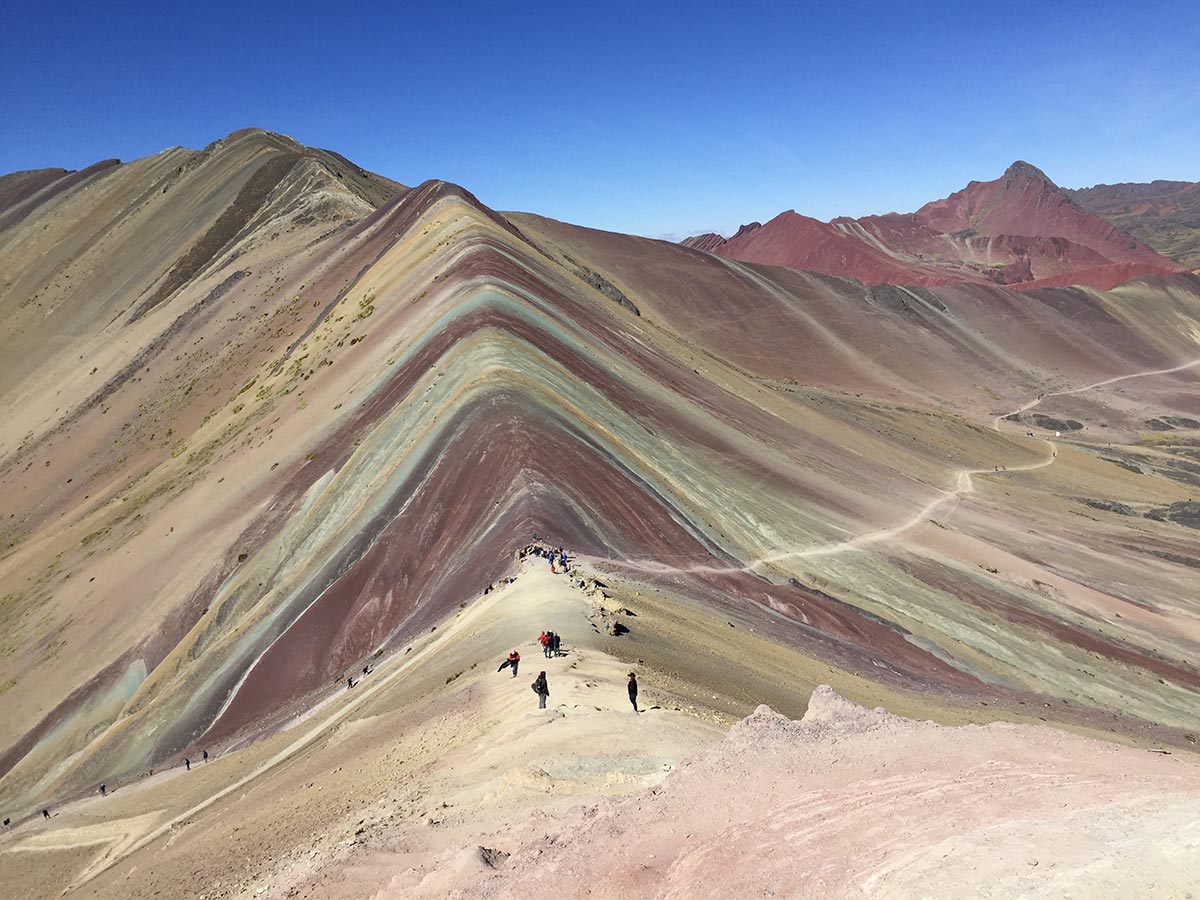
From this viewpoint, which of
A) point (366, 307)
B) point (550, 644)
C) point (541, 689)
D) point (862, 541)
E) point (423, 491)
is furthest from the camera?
point (366, 307)

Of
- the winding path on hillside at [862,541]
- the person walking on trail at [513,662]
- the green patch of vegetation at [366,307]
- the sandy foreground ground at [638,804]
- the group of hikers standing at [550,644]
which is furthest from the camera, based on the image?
the green patch of vegetation at [366,307]

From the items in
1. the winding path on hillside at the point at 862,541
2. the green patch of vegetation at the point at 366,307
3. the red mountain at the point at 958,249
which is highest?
the red mountain at the point at 958,249

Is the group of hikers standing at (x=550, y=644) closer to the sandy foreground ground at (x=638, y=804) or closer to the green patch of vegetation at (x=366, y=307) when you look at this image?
the sandy foreground ground at (x=638, y=804)

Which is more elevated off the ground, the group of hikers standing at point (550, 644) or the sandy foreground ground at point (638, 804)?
the group of hikers standing at point (550, 644)

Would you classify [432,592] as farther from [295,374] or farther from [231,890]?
[295,374]

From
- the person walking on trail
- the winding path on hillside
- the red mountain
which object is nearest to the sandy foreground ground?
the person walking on trail

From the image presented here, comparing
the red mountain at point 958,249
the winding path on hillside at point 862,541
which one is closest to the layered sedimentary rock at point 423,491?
the winding path on hillside at point 862,541

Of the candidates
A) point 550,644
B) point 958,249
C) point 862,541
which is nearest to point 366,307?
point 862,541

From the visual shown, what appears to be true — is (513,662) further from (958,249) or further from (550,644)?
(958,249)
